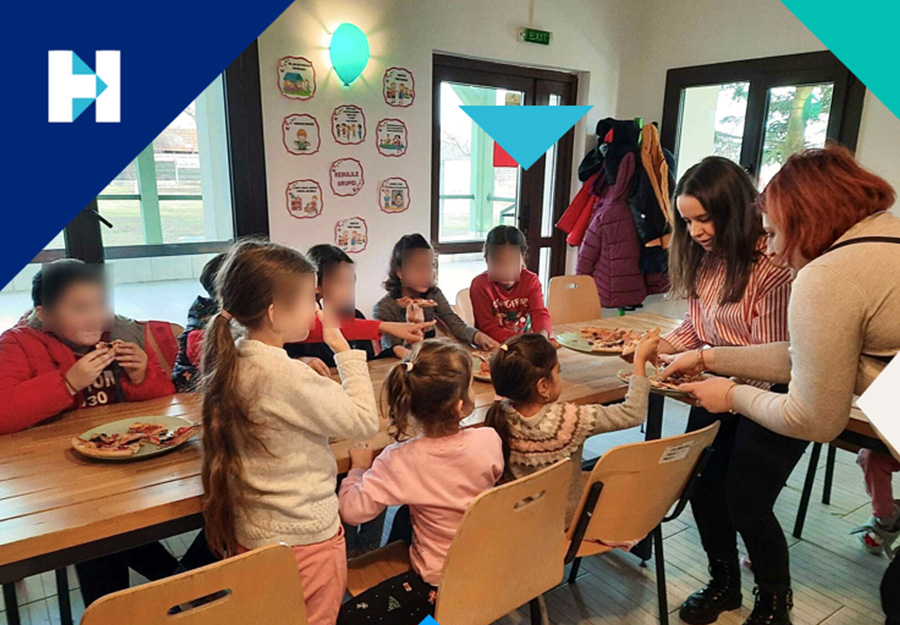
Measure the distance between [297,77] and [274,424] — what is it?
8.56 ft

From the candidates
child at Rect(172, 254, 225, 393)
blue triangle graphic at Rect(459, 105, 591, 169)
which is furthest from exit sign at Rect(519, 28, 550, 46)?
child at Rect(172, 254, 225, 393)

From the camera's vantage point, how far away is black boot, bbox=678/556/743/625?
1.88 meters

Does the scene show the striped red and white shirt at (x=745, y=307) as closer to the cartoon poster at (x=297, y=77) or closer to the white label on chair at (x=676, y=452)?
the white label on chair at (x=676, y=452)

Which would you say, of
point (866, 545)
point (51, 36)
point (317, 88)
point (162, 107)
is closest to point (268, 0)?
point (317, 88)

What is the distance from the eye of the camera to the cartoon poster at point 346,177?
3570 mm

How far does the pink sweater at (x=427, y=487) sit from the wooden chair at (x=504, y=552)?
0.43 feet

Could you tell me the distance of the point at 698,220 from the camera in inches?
69.1

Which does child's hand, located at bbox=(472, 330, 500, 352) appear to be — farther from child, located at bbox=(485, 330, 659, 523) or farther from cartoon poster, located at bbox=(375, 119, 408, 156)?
cartoon poster, located at bbox=(375, 119, 408, 156)

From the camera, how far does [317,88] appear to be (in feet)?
11.2

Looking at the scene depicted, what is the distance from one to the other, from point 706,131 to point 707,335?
9.77 ft

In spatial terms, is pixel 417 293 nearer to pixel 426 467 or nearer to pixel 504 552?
pixel 426 467

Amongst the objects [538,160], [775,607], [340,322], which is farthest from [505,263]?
[538,160]

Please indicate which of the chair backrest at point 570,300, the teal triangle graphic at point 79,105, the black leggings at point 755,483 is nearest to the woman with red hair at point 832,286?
the black leggings at point 755,483
